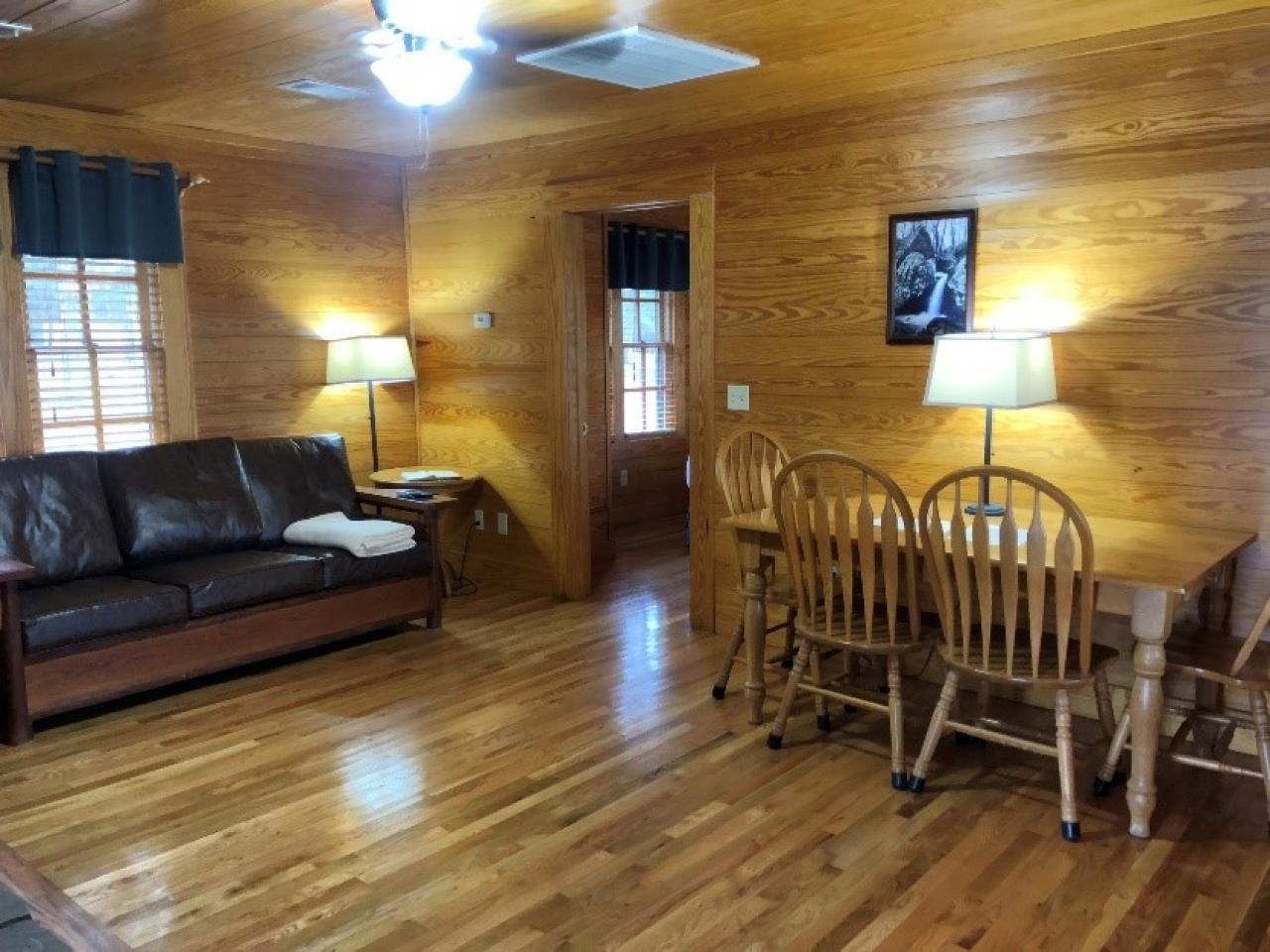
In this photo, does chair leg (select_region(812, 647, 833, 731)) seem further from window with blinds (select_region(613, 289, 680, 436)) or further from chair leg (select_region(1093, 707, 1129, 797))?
window with blinds (select_region(613, 289, 680, 436))

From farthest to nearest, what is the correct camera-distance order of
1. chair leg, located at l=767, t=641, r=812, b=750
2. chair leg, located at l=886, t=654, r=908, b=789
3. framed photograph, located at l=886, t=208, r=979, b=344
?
1. framed photograph, located at l=886, t=208, r=979, b=344
2. chair leg, located at l=767, t=641, r=812, b=750
3. chair leg, located at l=886, t=654, r=908, b=789

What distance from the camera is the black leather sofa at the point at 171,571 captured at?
361cm

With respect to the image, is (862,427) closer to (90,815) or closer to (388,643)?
(388,643)

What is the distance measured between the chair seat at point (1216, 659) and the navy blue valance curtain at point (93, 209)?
13.7ft

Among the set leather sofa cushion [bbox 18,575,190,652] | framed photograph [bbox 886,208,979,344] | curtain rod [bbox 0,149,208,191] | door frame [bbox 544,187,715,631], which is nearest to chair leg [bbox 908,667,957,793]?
framed photograph [bbox 886,208,979,344]

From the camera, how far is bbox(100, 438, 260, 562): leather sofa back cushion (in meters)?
4.29

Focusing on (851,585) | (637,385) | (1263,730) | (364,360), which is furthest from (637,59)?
(637,385)

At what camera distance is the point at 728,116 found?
4.36 m

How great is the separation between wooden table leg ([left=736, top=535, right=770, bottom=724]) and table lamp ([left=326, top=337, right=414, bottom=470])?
2.40 m

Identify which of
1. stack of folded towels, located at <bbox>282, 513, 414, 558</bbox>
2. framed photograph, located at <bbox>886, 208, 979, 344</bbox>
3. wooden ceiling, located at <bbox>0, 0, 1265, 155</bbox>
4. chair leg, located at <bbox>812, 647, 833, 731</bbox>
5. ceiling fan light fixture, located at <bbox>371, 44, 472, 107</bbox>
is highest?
wooden ceiling, located at <bbox>0, 0, 1265, 155</bbox>

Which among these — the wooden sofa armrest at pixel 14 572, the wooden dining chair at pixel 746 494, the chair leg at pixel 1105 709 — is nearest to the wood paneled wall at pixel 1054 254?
the wooden dining chair at pixel 746 494

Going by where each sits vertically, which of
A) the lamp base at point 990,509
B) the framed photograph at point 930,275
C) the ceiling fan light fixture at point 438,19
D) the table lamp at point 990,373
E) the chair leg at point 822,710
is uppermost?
the ceiling fan light fixture at point 438,19

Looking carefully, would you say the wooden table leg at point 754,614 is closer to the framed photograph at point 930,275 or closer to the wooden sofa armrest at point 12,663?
the framed photograph at point 930,275

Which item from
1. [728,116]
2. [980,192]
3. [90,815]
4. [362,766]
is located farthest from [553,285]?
[90,815]
